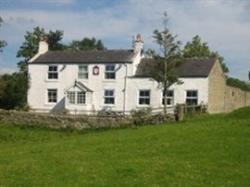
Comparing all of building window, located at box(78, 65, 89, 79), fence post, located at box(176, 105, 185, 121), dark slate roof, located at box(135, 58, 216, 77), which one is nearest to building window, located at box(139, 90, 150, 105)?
dark slate roof, located at box(135, 58, 216, 77)

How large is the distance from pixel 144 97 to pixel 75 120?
21373 millimetres

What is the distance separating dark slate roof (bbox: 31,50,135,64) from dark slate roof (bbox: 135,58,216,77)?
1876 millimetres

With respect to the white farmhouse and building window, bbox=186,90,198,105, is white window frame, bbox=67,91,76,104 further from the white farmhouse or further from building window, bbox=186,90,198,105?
building window, bbox=186,90,198,105

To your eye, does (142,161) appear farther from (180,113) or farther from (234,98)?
(234,98)

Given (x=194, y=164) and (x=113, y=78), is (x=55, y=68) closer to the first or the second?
(x=113, y=78)

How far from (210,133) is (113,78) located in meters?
39.7

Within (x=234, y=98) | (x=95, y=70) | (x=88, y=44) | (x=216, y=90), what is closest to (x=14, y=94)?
(x=95, y=70)

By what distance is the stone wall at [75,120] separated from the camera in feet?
130

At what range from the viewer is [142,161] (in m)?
18.6

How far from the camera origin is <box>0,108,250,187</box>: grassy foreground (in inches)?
625

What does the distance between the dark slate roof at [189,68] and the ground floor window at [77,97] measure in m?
6.60

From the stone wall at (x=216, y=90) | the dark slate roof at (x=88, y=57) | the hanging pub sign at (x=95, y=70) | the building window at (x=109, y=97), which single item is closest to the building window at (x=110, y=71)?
the dark slate roof at (x=88, y=57)

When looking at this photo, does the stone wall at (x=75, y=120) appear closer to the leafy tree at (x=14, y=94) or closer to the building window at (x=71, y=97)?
the building window at (x=71, y=97)

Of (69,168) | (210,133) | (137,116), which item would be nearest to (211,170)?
(69,168)
